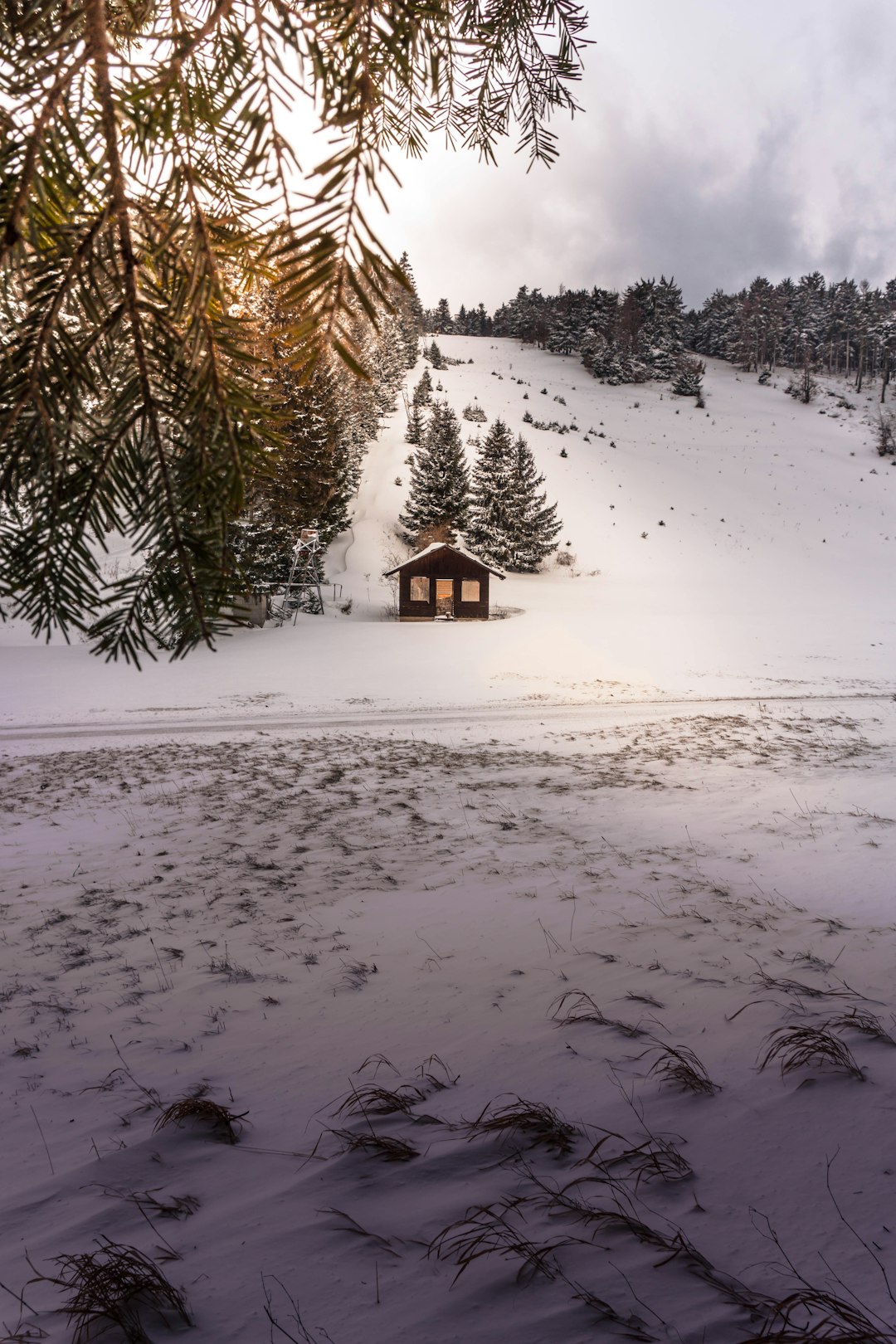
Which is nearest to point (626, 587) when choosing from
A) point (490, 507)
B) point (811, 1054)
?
point (490, 507)

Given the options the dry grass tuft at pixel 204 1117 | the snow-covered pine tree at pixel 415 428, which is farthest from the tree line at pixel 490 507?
the dry grass tuft at pixel 204 1117

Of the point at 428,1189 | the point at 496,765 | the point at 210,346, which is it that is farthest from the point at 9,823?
the point at 210,346

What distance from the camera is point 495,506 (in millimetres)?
43812

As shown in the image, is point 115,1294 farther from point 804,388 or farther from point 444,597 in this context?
point 804,388

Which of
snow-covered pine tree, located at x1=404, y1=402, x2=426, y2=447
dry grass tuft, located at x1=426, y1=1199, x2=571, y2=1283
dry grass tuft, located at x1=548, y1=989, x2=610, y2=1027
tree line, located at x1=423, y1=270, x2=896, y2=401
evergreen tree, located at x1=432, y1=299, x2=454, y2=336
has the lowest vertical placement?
dry grass tuft, located at x1=548, y1=989, x2=610, y2=1027

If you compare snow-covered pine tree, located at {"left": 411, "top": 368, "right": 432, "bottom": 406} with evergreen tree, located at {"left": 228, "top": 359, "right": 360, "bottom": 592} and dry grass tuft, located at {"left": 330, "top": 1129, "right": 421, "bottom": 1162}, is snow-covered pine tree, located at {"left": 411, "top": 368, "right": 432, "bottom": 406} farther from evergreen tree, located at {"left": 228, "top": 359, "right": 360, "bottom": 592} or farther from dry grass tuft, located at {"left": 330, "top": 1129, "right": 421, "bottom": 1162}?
dry grass tuft, located at {"left": 330, "top": 1129, "right": 421, "bottom": 1162}

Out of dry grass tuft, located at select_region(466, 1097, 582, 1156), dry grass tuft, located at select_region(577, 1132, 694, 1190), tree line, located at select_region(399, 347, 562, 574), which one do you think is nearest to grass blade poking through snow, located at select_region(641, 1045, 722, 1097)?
dry grass tuft, located at select_region(577, 1132, 694, 1190)

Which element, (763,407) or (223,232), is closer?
(223,232)

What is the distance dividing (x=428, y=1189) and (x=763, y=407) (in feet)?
285

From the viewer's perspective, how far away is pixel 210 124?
47.9 inches

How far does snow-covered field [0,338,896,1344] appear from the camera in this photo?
1882mm

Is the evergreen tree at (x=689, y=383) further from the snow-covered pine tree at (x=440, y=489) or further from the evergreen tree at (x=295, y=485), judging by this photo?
the snow-covered pine tree at (x=440, y=489)

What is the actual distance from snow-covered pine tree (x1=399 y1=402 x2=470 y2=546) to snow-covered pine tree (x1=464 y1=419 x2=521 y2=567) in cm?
93

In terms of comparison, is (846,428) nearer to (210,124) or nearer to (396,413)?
(396,413)
